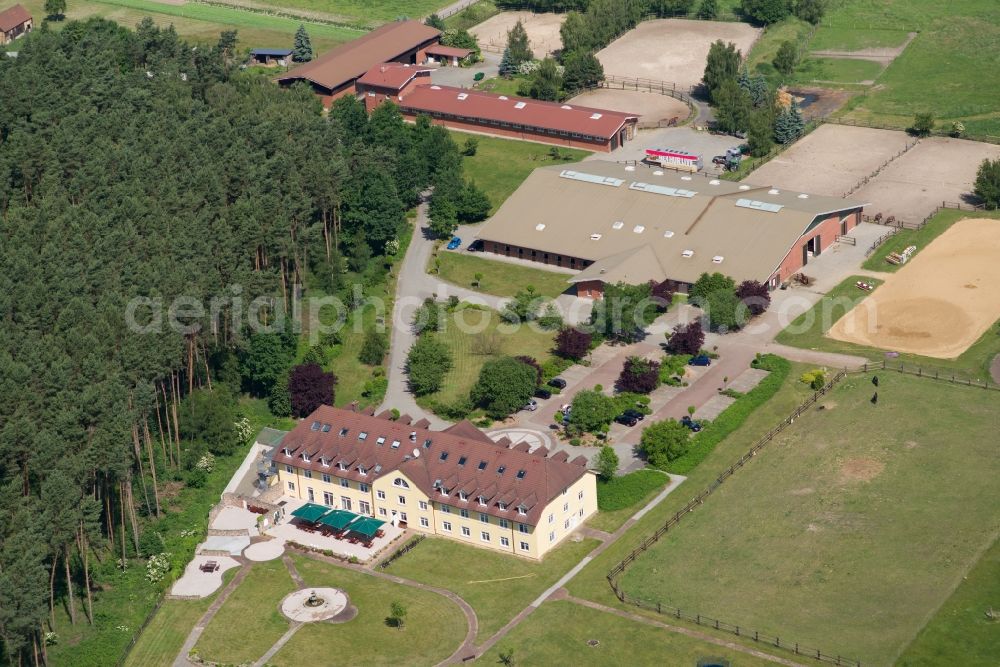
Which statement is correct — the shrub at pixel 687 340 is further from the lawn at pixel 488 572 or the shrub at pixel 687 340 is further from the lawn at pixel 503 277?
the lawn at pixel 488 572

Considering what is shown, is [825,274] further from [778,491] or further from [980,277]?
[778,491]

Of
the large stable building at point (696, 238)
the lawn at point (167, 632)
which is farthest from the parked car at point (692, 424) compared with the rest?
the lawn at point (167, 632)

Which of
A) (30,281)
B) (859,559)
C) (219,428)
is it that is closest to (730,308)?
(859,559)

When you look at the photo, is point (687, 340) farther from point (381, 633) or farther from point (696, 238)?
point (381, 633)

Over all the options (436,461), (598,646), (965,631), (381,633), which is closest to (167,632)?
(381,633)

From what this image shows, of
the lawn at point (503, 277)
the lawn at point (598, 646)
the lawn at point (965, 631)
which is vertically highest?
the lawn at point (503, 277)
